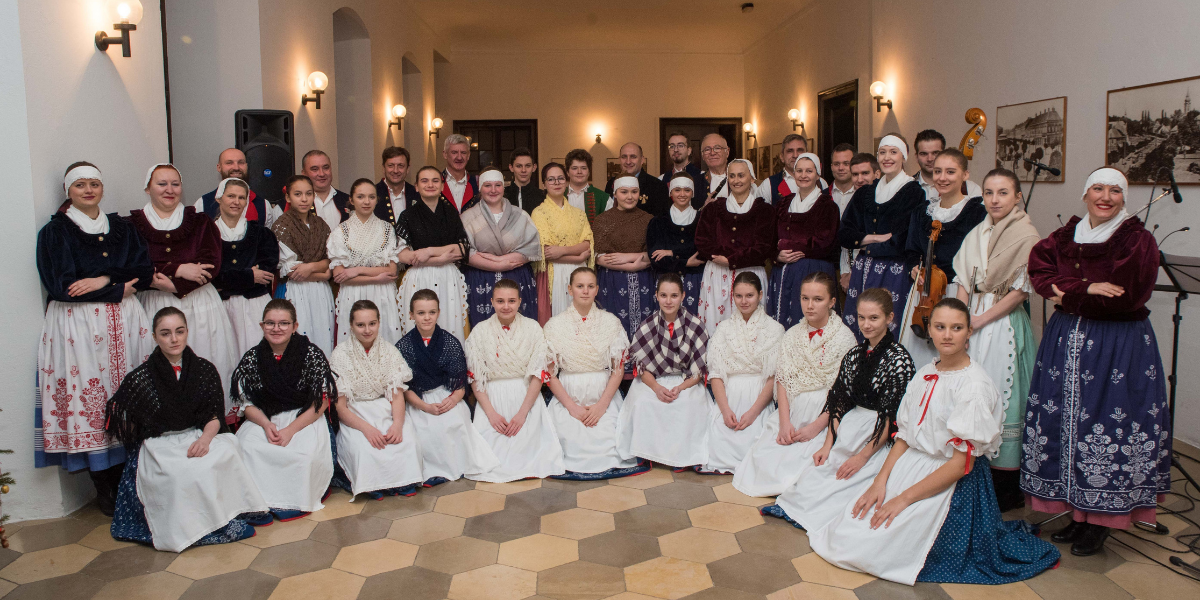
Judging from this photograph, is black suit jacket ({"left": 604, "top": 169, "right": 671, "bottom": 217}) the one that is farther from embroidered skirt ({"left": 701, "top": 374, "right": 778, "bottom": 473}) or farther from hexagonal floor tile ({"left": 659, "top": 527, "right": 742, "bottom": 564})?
hexagonal floor tile ({"left": 659, "top": 527, "right": 742, "bottom": 564})

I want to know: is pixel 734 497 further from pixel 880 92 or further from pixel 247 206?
pixel 880 92

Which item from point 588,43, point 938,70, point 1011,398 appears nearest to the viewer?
point 1011,398

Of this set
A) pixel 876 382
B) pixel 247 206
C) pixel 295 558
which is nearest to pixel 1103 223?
pixel 876 382

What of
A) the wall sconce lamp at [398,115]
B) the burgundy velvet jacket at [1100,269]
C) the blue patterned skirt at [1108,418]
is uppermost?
the wall sconce lamp at [398,115]

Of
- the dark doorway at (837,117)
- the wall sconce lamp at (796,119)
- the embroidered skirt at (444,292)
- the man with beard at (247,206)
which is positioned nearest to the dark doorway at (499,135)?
the wall sconce lamp at (796,119)

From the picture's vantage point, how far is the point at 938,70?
702 cm

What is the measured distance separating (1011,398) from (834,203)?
4.94ft

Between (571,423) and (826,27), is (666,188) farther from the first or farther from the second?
(826,27)

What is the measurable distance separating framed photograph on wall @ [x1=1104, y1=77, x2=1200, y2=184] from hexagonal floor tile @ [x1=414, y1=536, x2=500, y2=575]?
396 centimetres

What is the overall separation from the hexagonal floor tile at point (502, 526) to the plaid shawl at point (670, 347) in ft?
3.59

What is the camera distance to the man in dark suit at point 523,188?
17.0 feet

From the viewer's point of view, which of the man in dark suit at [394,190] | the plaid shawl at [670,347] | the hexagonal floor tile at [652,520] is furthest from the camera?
the man in dark suit at [394,190]

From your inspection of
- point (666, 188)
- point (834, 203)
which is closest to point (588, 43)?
point (666, 188)

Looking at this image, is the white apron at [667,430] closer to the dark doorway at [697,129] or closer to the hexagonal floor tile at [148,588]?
the hexagonal floor tile at [148,588]
